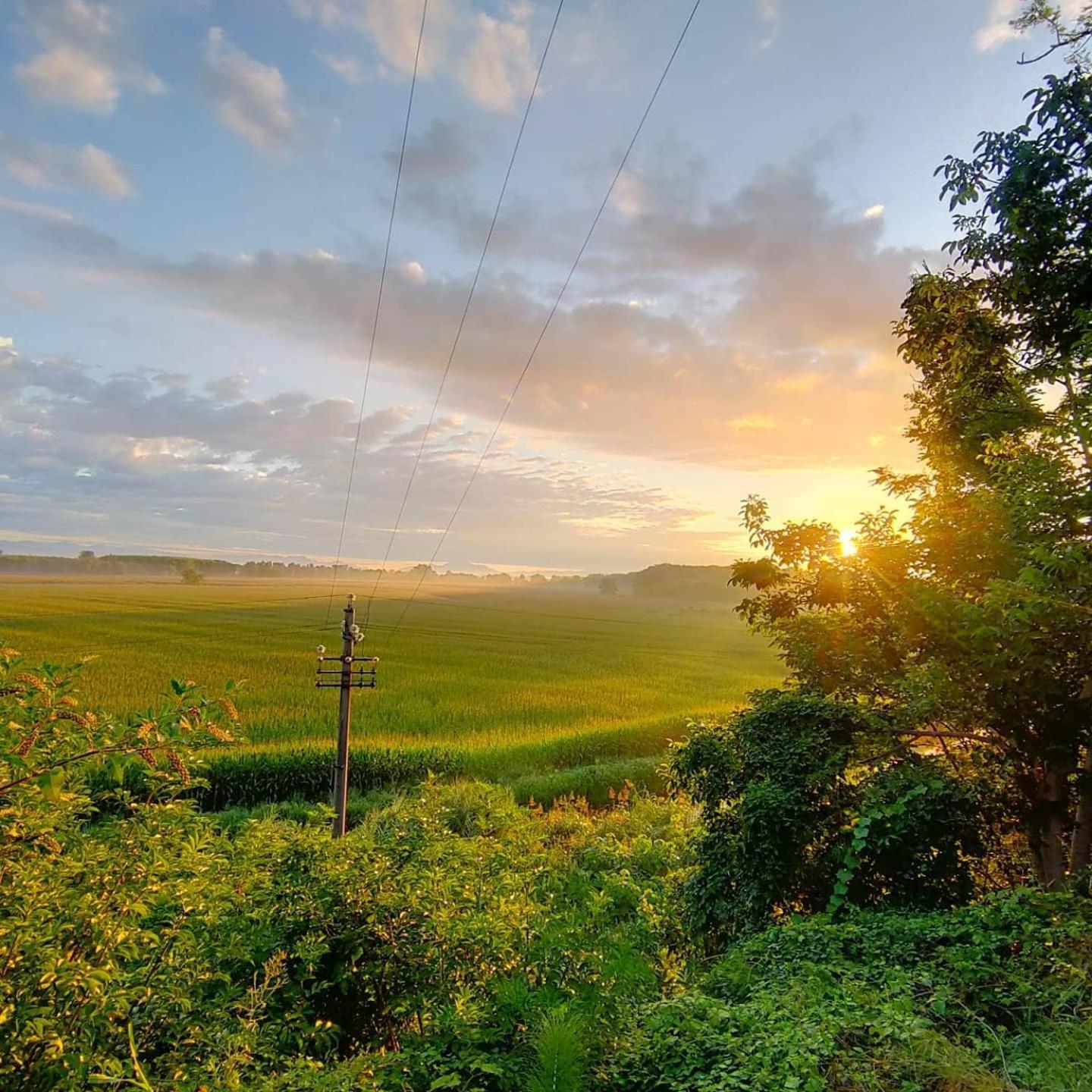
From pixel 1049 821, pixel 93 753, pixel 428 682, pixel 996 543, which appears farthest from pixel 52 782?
pixel 428 682

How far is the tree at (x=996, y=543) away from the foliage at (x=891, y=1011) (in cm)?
132

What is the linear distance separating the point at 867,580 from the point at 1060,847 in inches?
99.0

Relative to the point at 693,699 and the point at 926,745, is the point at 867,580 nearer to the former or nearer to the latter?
→ the point at 926,745

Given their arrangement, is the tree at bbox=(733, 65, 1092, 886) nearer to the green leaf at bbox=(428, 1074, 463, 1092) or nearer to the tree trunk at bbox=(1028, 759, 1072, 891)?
the tree trunk at bbox=(1028, 759, 1072, 891)

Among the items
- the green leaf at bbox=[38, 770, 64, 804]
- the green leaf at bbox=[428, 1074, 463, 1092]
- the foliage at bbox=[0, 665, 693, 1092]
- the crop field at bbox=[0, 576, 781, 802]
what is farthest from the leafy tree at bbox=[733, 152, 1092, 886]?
the green leaf at bbox=[38, 770, 64, 804]

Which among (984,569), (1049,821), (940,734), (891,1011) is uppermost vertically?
(984,569)

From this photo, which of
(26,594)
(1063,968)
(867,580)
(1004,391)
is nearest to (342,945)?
(1063,968)

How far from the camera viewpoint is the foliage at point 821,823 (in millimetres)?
4707

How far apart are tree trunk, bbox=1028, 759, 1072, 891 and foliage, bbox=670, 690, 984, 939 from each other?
436mm

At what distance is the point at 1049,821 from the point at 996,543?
243 cm

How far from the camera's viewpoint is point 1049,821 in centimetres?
476

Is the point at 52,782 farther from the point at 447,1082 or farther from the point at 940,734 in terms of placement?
the point at 940,734

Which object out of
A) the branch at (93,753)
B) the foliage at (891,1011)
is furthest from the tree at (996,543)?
the branch at (93,753)

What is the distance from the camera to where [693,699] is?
2227 cm
